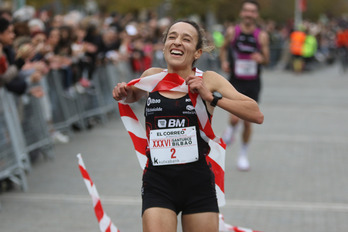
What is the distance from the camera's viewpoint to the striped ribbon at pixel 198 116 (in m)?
4.17

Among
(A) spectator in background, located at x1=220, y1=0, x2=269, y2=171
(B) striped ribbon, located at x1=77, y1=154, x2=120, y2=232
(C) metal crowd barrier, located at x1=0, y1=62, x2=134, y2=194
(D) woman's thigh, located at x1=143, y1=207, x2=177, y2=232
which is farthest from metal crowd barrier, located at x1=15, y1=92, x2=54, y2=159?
(D) woman's thigh, located at x1=143, y1=207, x2=177, y2=232

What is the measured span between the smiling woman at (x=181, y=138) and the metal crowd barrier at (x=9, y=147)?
3.72 meters

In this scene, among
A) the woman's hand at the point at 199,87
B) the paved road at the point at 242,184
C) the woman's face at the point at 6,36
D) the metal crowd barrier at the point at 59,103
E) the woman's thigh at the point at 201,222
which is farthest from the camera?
the metal crowd barrier at the point at 59,103

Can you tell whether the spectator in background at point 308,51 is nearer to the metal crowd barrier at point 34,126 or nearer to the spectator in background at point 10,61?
the metal crowd barrier at point 34,126

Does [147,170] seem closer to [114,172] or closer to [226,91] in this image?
[226,91]

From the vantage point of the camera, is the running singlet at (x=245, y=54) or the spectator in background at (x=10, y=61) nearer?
the spectator in background at (x=10, y=61)

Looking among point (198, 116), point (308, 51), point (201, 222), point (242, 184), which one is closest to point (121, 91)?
point (198, 116)

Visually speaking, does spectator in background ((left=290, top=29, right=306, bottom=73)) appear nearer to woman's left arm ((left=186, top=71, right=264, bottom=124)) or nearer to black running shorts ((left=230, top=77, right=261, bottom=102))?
black running shorts ((left=230, top=77, right=261, bottom=102))

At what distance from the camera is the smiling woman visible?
414cm

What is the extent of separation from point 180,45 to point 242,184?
438 centimetres

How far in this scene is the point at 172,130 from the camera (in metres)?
4.21

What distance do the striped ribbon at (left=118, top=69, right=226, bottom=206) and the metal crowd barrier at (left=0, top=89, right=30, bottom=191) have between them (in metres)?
3.26

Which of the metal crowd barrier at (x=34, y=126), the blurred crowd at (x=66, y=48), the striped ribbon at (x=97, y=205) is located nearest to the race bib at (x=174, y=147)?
the striped ribbon at (x=97, y=205)

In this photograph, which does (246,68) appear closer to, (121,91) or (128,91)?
(128,91)
